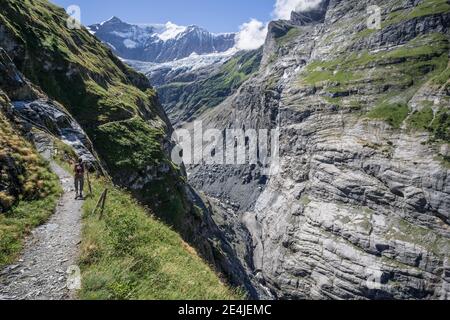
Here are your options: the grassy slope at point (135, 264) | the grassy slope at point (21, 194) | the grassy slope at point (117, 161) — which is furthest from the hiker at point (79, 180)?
the grassy slope at point (135, 264)

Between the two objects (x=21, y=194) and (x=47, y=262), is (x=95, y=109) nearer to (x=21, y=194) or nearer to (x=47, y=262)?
(x=21, y=194)

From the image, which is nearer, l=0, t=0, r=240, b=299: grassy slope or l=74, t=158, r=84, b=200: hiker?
l=0, t=0, r=240, b=299: grassy slope

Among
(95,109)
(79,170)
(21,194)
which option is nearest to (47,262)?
(21,194)

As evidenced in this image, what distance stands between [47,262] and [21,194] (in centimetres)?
773

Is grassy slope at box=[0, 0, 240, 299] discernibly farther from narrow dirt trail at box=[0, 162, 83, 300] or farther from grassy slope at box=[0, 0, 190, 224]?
narrow dirt trail at box=[0, 162, 83, 300]

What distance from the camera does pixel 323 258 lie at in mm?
161250

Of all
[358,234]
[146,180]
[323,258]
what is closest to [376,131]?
[358,234]

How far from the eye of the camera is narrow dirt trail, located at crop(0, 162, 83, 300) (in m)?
14.1

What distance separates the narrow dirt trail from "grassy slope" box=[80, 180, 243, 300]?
30.7 inches

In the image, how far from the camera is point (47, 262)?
16.4 meters

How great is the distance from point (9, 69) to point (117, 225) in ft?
98.7

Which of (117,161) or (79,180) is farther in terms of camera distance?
(117,161)

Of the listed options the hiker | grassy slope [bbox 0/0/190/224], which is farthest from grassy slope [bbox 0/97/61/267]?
grassy slope [bbox 0/0/190/224]
